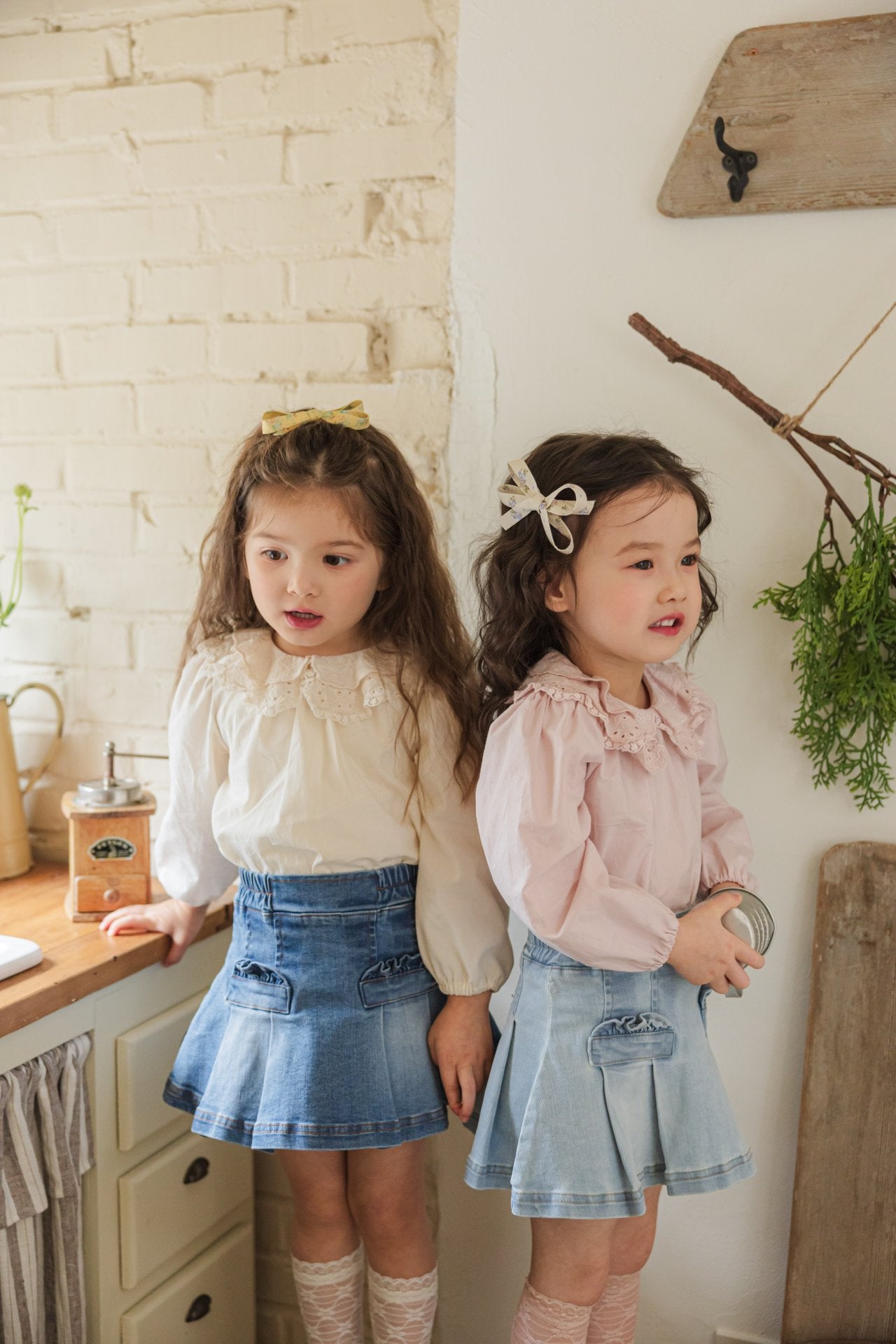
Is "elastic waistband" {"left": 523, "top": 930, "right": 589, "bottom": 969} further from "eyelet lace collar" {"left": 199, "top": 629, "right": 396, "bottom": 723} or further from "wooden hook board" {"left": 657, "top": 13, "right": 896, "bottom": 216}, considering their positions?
"wooden hook board" {"left": 657, "top": 13, "right": 896, "bottom": 216}

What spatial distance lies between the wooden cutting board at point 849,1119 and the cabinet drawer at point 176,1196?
79 centimetres

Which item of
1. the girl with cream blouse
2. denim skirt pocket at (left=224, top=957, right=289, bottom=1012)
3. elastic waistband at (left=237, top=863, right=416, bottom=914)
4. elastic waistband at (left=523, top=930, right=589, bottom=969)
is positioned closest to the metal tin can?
elastic waistband at (left=523, top=930, right=589, bottom=969)

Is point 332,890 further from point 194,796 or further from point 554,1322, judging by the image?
point 554,1322

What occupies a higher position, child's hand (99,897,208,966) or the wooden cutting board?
child's hand (99,897,208,966)

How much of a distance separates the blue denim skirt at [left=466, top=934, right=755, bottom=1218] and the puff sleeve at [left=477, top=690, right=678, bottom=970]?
0.22 ft

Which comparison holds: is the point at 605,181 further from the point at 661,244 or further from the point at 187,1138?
the point at 187,1138

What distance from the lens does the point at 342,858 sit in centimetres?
129

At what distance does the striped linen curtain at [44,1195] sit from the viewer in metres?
1.25

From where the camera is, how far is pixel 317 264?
5.29ft

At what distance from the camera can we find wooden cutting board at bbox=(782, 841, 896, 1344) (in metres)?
1.44

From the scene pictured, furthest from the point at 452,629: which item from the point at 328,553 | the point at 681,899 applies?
the point at 681,899

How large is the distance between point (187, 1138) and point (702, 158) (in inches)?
57.9

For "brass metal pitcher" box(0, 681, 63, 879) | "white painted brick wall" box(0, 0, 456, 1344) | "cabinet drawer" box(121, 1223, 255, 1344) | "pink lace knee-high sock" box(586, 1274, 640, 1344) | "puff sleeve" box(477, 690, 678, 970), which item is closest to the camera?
"puff sleeve" box(477, 690, 678, 970)

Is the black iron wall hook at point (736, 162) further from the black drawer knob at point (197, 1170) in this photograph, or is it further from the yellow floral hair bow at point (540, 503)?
the black drawer knob at point (197, 1170)
